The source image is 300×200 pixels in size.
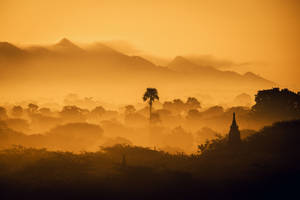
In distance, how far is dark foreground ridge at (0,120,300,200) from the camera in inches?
1550

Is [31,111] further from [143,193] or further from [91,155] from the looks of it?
[143,193]

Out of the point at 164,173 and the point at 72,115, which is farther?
the point at 72,115

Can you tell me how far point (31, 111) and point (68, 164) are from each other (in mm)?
84618

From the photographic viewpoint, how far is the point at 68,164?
4728 centimetres

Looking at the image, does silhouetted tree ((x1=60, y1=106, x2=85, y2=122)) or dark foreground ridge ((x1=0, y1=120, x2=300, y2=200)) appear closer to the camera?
dark foreground ridge ((x1=0, y1=120, x2=300, y2=200))

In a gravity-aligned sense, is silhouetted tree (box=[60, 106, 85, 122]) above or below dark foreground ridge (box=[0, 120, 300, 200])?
above

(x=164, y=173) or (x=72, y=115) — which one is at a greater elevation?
(x=72, y=115)

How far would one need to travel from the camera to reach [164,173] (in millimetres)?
46031

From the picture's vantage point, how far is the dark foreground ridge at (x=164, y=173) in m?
39.4

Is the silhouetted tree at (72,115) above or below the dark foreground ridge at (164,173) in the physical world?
above

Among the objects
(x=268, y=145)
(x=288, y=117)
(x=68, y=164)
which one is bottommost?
(x=68, y=164)

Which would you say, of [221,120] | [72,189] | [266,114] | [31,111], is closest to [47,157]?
[72,189]

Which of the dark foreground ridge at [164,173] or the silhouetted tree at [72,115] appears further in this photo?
the silhouetted tree at [72,115]

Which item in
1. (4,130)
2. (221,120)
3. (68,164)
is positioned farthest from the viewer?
(221,120)
